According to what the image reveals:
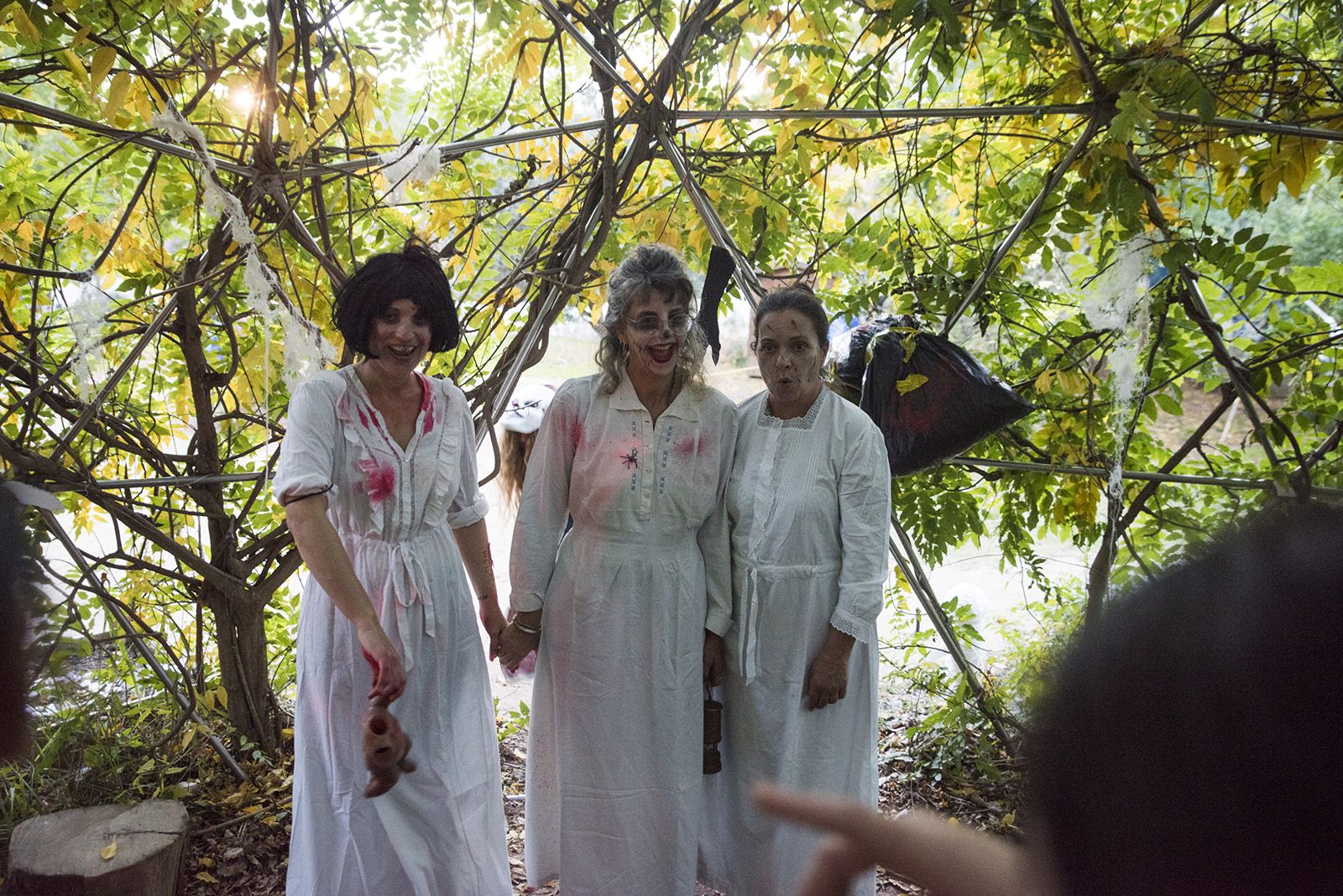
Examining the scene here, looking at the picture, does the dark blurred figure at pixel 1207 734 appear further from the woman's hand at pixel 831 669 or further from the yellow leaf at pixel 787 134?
the yellow leaf at pixel 787 134

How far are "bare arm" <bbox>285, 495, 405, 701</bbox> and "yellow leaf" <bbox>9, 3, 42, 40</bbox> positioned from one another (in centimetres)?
114

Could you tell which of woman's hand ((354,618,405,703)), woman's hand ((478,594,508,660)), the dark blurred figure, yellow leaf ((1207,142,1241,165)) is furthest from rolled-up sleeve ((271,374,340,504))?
yellow leaf ((1207,142,1241,165))

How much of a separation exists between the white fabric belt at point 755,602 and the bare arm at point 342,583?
83 cm

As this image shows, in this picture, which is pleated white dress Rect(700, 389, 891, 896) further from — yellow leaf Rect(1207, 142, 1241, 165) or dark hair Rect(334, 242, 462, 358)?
yellow leaf Rect(1207, 142, 1241, 165)

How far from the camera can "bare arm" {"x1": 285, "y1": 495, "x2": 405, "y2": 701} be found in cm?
189

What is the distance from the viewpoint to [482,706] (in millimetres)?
2250

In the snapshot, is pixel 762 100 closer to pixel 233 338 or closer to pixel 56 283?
pixel 233 338

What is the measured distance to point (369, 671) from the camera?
2057 millimetres

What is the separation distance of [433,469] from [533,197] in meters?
1.65

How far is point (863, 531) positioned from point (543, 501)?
0.77 m

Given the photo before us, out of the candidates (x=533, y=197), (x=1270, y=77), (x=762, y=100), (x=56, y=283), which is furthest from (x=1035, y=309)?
(x=56, y=283)

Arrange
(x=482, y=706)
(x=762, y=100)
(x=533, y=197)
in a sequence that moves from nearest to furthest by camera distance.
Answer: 1. (x=482, y=706)
2. (x=533, y=197)
3. (x=762, y=100)

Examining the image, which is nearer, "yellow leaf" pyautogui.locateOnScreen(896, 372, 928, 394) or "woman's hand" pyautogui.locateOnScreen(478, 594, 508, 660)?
"woman's hand" pyautogui.locateOnScreen(478, 594, 508, 660)

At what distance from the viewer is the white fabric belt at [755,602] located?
2.32m
